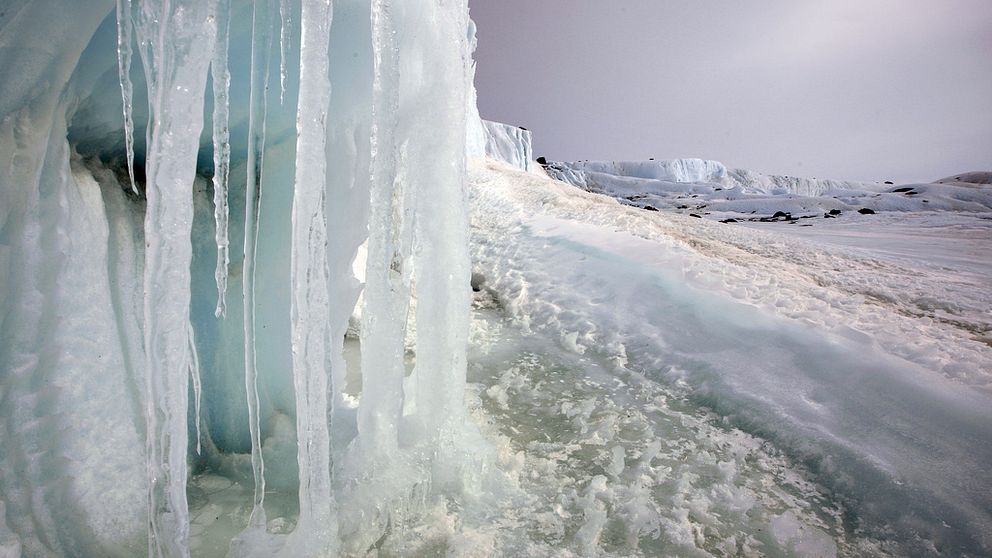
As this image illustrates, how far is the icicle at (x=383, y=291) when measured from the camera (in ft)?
5.10

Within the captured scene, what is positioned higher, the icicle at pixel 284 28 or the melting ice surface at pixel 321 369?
the icicle at pixel 284 28

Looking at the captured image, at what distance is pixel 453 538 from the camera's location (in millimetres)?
1484

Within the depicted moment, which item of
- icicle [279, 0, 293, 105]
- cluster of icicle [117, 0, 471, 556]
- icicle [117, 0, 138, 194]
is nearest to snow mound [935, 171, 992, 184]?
cluster of icicle [117, 0, 471, 556]

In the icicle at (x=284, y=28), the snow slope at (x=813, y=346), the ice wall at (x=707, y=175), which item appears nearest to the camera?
the icicle at (x=284, y=28)

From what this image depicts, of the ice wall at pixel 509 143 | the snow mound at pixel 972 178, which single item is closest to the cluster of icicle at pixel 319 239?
the ice wall at pixel 509 143

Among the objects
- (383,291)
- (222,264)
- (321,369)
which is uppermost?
(222,264)

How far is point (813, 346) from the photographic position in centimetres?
250

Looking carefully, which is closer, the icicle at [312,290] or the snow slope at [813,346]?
the icicle at [312,290]

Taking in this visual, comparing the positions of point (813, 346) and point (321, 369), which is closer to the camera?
point (321, 369)

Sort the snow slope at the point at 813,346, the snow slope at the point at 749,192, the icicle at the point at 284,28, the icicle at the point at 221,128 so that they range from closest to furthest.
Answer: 1. the icicle at the point at 221,128
2. the icicle at the point at 284,28
3. the snow slope at the point at 813,346
4. the snow slope at the point at 749,192

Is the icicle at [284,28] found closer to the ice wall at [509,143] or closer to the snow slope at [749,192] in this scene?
the snow slope at [749,192]

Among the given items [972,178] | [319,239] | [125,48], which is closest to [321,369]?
[319,239]

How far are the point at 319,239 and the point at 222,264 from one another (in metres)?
0.31

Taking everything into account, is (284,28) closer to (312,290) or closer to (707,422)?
(312,290)
